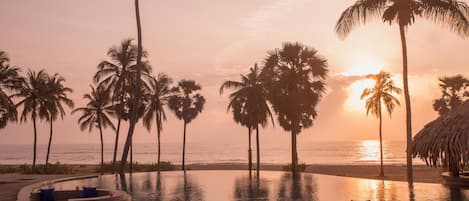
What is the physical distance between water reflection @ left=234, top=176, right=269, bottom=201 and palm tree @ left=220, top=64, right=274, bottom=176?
43.7 ft

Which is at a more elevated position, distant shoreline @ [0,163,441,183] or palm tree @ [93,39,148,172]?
palm tree @ [93,39,148,172]

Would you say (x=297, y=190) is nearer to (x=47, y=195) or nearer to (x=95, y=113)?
(x=47, y=195)

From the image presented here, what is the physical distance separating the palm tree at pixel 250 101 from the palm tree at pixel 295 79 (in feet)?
14.7

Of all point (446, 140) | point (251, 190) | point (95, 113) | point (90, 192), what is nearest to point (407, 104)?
point (446, 140)

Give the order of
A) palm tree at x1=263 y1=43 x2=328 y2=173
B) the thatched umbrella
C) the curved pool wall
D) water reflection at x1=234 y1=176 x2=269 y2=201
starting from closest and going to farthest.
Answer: the thatched umbrella
the curved pool wall
water reflection at x1=234 y1=176 x2=269 y2=201
palm tree at x1=263 y1=43 x2=328 y2=173

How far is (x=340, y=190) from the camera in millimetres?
26484

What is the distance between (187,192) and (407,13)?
14.6 metres

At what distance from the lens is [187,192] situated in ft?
86.1

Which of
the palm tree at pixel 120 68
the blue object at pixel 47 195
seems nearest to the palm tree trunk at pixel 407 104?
the blue object at pixel 47 195

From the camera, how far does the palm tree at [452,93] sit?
171 ft

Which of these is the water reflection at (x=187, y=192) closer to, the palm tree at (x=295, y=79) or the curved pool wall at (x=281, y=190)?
the curved pool wall at (x=281, y=190)

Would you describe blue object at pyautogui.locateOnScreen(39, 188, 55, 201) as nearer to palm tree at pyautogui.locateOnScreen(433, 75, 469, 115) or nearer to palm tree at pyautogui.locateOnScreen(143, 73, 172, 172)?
palm tree at pyautogui.locateOnScreen(143, 73, 172, 172)

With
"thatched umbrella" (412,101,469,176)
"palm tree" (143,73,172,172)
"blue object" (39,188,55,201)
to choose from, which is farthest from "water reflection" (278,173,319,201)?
"palm tree" (143,73,172,172)

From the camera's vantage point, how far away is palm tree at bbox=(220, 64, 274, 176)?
46.1 m
